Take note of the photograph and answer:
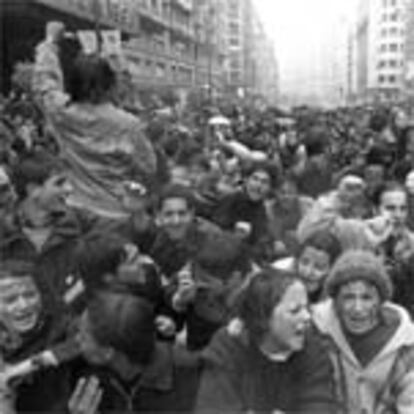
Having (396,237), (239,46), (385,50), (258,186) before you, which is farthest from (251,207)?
→ (385,50)

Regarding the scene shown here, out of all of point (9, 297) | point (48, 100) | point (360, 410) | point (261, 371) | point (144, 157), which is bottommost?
point (360, 410)

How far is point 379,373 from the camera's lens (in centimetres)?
290

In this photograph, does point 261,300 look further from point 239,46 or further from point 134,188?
point 239,46

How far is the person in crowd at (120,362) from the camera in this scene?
270cm

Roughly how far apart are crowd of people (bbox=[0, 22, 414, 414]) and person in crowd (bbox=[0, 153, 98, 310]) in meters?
0.01

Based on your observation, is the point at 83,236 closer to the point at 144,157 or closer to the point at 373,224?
the point at 144,157

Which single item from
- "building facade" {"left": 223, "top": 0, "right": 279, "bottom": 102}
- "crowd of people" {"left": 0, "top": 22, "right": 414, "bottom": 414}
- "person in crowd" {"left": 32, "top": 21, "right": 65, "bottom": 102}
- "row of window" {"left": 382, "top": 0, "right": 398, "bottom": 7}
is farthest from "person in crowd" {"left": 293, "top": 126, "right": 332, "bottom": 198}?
"row of window" {"left": 382, "top": 0, "right": 398, "bottom": 7}

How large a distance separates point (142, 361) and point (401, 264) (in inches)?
69.7

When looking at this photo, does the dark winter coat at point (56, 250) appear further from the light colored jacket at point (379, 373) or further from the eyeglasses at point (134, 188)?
the light colored jacket at point (379, 373)

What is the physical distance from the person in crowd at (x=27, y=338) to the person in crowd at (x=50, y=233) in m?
0.19

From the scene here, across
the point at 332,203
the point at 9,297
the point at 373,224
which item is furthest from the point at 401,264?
the point at 9,297

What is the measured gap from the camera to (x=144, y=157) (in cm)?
438

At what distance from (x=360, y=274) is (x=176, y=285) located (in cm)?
89

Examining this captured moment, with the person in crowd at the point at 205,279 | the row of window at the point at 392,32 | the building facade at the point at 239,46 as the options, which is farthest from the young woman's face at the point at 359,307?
the row of window at the point at 392,32
